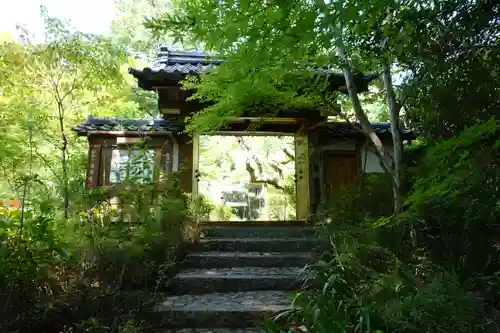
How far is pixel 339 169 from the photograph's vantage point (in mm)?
7445

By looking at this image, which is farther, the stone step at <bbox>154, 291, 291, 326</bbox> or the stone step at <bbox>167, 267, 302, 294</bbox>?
the stone step at <bbox>167, 267, 302, 294</bbox>

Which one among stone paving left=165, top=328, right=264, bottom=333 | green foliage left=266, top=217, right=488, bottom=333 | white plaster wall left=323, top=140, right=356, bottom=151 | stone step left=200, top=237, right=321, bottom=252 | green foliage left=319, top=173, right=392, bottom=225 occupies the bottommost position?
stone paving left=165, top=328, right=264, bottom=333

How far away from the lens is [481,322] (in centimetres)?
191

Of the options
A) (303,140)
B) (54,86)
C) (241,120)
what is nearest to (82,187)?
(54,86)

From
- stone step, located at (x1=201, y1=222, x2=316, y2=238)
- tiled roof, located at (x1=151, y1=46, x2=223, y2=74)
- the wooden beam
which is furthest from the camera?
the wooden beam

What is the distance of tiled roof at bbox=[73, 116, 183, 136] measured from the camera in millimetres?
6797

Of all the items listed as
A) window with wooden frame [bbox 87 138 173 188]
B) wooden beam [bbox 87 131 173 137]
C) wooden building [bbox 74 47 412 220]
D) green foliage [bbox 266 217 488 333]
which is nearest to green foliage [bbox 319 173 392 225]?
wooden building [bbox 74 47 412 220]

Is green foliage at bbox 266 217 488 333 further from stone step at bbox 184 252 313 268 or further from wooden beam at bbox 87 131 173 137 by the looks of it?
wooden beam at bbox 87 131 173 137

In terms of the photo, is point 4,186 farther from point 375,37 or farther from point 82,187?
point 375,37

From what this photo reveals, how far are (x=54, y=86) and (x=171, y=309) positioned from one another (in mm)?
3419

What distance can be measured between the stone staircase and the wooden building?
164 cm

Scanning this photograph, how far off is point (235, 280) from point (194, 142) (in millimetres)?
3769

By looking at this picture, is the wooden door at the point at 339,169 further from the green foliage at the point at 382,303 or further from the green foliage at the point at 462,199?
the green foliage at the point at 382,303

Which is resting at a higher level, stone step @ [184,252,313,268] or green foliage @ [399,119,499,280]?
green foliage @ [399,119,499,280]
